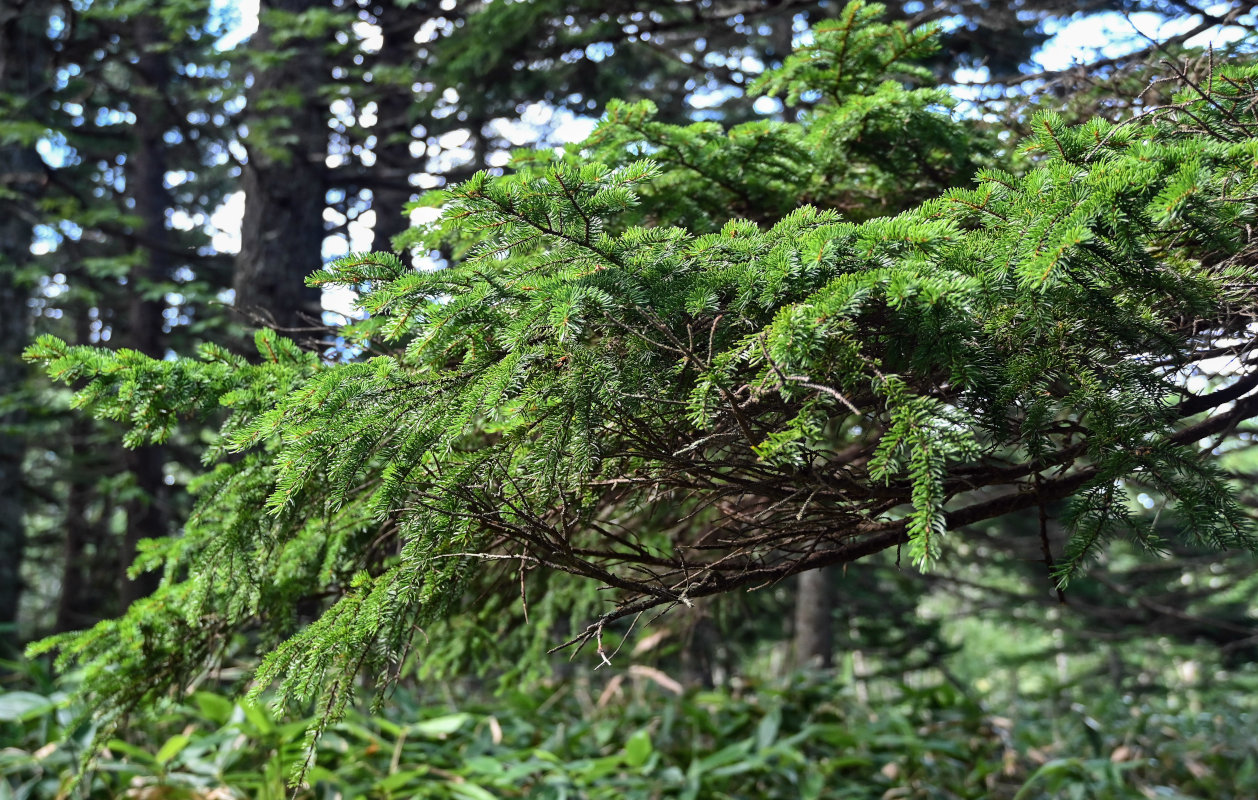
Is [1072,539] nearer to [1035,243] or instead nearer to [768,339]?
[1035,243]

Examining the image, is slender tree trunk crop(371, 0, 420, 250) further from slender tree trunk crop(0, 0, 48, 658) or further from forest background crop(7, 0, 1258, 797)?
slender tree trunk crop(0, 0, 48, 658)

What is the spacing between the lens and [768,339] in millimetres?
1896

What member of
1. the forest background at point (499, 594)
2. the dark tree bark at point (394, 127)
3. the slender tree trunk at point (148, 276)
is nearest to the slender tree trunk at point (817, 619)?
the forest background at point (499, 594)

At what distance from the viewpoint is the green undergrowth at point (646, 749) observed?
14.1ft

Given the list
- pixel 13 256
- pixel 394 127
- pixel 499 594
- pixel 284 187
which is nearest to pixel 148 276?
pixel 13 256

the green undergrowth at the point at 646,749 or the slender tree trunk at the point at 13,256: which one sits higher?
the slender tree trunk at the point at 13,256

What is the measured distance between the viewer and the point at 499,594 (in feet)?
12.2

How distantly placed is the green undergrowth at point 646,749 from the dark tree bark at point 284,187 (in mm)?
2840

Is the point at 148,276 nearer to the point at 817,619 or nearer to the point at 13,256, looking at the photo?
the point at 13,256

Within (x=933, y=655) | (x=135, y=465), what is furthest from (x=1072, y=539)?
(x=135, y=465)

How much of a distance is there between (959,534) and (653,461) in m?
5.64

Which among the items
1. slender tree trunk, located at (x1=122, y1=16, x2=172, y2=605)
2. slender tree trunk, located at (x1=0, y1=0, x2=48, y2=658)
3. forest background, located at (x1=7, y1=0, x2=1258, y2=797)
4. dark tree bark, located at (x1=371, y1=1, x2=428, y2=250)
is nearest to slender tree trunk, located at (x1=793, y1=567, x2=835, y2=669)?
forest background, located at (x1=7, y1=0, x2=1258, y2=797)

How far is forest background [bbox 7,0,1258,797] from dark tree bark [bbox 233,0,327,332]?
0.08ft

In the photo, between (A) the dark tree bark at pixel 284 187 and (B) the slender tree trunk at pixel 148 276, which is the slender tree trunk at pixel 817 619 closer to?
(A) the dark tree bark at pixel 284 187
